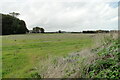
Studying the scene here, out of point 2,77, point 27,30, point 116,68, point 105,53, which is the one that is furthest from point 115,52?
point 27,30

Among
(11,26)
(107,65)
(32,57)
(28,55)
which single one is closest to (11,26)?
(11,26)

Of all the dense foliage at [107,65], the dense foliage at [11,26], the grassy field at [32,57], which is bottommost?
the grassy field at [32,57]

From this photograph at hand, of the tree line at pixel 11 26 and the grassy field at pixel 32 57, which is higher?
the tree line at pixel 11 26

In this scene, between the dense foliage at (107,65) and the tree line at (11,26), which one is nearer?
the dense foliage at (107,65)

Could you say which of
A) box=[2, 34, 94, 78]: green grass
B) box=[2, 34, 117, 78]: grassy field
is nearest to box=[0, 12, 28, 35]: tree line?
box=[2, 34, 94, 78]: green grass

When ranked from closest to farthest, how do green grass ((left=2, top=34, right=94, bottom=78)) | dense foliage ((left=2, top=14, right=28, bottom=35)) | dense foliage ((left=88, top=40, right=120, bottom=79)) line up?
dense foliage ((left=88, top=40, right=120, bottom=79)), green grass ((left=2, top=34, right=94, bottom=78)), dense foliage ((left=2, top=14, right=28, bottom=35))

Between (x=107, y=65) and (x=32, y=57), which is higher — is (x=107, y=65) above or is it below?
above

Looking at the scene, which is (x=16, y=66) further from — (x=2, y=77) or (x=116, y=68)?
(x=116, y=68)

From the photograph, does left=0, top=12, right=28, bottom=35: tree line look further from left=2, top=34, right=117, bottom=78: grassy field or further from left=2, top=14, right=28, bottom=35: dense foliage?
left=2, top=34, right=117, bottom=78: grassy field

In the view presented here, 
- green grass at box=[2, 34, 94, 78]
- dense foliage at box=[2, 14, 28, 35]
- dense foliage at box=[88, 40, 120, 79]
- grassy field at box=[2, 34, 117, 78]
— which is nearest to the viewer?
dense foliage at box=[88, 40, 120, 79]

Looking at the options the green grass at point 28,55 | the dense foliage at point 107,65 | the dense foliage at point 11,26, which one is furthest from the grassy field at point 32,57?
the dense foliage at point 11,26

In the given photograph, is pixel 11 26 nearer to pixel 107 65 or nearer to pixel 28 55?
pixel 28 55

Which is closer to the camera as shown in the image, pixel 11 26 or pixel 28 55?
pixel 28 55

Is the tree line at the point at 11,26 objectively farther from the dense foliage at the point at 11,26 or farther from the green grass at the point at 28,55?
the green grass at the point at 28,55
